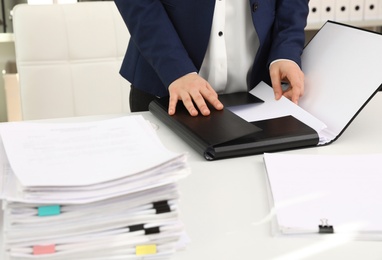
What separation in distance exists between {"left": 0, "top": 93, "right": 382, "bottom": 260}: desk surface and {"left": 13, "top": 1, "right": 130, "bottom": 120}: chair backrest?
0.73 m

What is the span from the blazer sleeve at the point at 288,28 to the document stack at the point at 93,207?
0.78 m

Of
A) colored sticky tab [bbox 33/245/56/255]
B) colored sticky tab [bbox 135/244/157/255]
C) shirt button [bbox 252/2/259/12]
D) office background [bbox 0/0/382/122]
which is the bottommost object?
office background [bbox 0/0/382/122]

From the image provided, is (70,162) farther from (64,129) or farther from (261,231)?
(261,231)

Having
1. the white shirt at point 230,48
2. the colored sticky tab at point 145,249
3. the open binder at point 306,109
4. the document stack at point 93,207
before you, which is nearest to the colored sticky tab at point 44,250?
the document stack at point 93,207

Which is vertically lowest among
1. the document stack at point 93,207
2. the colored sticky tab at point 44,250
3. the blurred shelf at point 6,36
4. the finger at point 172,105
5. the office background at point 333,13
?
the blurred shelf at point 6,36

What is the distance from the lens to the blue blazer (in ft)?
4.70

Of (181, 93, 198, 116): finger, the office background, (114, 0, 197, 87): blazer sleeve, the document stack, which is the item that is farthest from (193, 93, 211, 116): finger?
the office background

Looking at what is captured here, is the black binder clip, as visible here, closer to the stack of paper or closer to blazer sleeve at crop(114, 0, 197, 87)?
the stack of paper

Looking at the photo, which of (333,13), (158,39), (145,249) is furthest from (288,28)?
(333,13)

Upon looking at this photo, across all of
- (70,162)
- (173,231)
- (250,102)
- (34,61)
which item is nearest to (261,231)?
(173,231)

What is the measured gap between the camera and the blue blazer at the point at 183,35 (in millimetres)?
→ 1434

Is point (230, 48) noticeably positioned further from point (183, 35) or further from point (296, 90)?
point (296, 90)

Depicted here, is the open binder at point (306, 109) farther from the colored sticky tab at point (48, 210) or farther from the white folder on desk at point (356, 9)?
the white folder on desk at point (356, 9)

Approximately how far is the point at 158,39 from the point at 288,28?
0.36 meters
